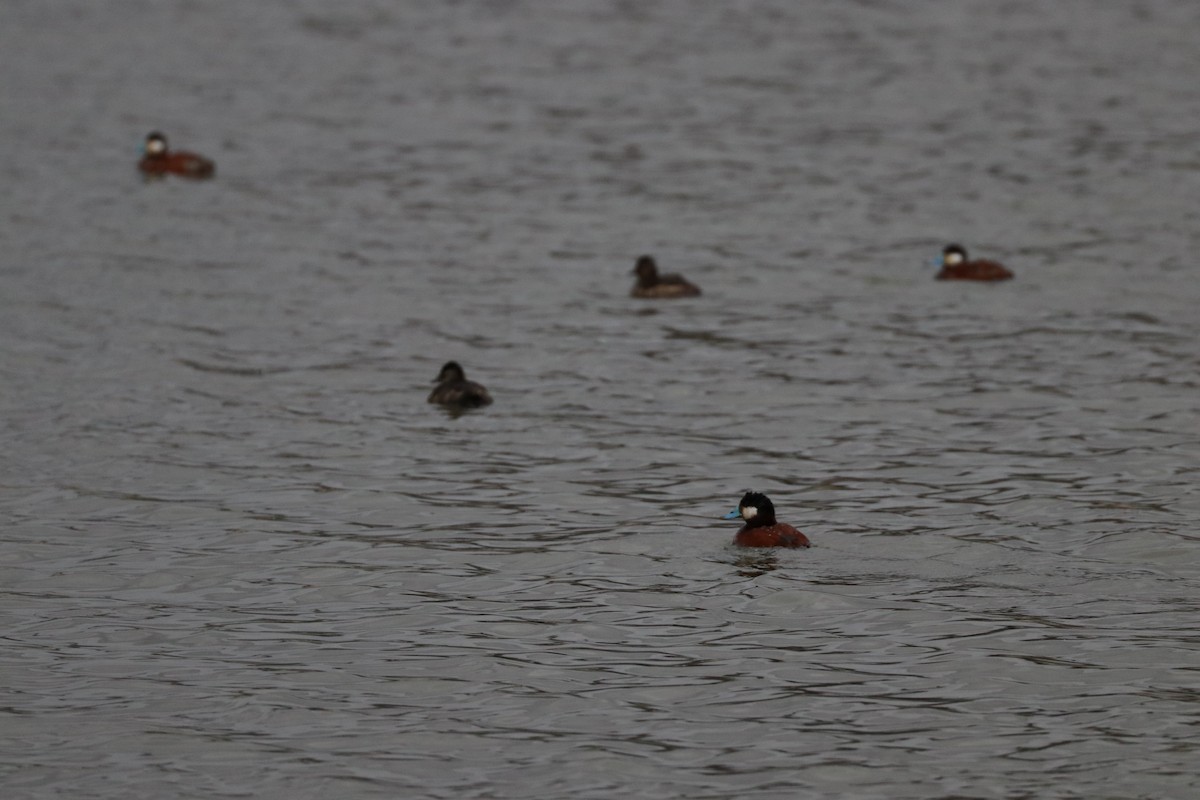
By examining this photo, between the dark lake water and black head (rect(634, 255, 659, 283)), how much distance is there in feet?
1.76

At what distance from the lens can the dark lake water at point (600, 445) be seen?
1161 centimetres

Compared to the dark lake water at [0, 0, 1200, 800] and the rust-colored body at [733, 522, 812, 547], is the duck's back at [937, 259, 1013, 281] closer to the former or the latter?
the dark lake water at [0, 0, 1200, 800]

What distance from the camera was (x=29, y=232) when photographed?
89.8 feet

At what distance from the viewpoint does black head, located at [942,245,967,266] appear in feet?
80.4

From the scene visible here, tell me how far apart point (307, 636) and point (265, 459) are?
4.73 meters

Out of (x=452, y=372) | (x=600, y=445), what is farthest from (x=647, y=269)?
(x=600, y=445)

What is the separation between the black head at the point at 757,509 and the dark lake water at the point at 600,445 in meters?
0.33

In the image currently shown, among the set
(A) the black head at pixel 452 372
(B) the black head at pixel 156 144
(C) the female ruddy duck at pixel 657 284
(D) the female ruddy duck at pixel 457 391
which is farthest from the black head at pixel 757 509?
(B) the black head at pixel 156 144

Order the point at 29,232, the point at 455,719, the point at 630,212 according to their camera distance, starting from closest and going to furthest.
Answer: the point at 455,719 < the point at 29,232 < the point at 630,212

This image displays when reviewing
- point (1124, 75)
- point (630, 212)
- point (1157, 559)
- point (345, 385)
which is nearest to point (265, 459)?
point (345, 385)

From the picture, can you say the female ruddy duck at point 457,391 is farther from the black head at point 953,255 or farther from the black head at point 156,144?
the black head at point 156,144

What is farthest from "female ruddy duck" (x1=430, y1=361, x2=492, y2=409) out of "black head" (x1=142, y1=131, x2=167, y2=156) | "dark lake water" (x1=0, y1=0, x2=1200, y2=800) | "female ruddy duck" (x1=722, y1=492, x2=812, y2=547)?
"black head" (x1=142, y1=131, x2=167, y2=156)

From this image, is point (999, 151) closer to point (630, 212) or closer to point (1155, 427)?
point (630, 212)

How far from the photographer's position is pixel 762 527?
1470 cm
